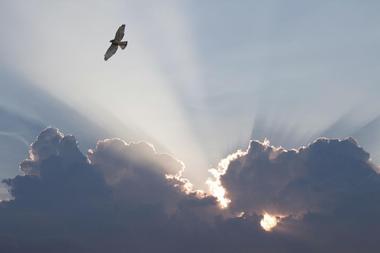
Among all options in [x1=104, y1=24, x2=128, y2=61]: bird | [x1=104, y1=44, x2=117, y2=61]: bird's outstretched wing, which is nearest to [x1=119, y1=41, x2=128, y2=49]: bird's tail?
[x1=104, y1=24, x2=128, y2=61]: bird

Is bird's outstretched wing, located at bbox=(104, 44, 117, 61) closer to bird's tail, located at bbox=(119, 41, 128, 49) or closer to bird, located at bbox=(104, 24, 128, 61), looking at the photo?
bird, located at bbox=(104, 24, 128, 61)

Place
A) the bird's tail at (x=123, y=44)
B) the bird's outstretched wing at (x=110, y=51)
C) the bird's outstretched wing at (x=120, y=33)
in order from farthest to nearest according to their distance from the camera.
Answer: the bird's outstretched wing at (x=110, y=51) < the bird's tail at (x=123, y=44) < the bird's outstretched wing at (x=120, y=33)

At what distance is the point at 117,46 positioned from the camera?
6644 centimetres

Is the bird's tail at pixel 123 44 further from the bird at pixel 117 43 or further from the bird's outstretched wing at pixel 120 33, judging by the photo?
the bird's outstretched wing at pixel 120 33

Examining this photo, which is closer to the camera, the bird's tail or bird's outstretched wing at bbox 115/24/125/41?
bird's outstretched wing at bbox 115/24/125/41

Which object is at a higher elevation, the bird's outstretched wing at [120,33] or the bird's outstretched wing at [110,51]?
the bird's outstretched wing at [110,51]

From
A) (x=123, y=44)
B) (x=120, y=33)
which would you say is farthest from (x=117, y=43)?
(x=120, y=33)

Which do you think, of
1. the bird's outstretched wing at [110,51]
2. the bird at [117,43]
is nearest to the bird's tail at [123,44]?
the bird at [117,43]

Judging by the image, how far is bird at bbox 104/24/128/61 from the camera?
63.5 m

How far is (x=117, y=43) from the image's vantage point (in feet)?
216

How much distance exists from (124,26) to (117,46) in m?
5.05

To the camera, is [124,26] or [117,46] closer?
[124,26]

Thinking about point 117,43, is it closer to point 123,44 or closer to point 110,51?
point 123,44

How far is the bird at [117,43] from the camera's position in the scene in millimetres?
63500
